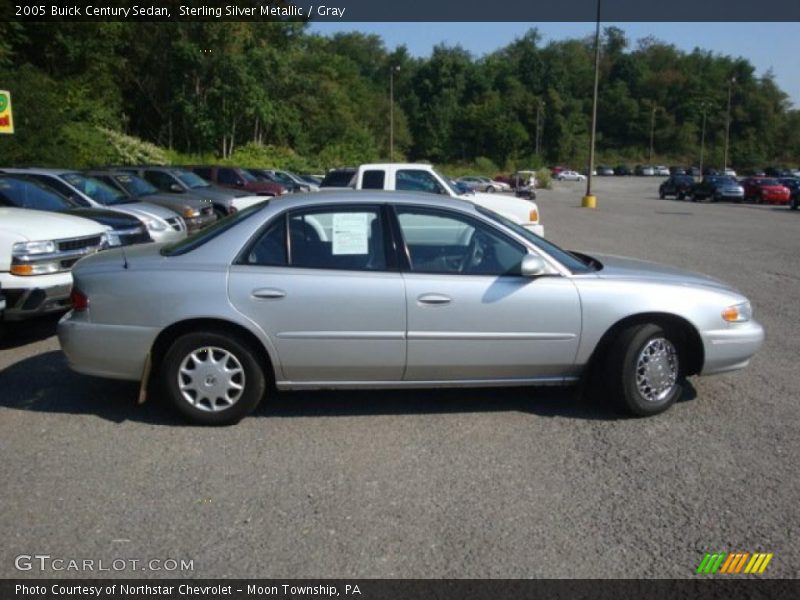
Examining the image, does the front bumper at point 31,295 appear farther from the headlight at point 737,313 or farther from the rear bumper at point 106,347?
the headlight at point 737,313

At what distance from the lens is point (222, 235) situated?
5117 millimetres

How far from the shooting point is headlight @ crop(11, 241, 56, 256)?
700cm

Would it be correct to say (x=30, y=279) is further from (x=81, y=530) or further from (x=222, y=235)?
(x=81, y=530)

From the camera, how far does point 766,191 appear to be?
42000mm

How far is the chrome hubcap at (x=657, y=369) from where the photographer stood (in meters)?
5.12

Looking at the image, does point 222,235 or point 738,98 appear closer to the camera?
point 222,235

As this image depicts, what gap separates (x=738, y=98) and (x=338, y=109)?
87761 millimetres

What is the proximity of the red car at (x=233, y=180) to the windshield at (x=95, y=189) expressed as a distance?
10596 millimetres

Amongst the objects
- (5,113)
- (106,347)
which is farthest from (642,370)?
(5,113)

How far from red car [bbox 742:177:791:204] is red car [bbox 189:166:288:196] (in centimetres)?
3067

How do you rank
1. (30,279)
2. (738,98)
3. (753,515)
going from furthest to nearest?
(738,98) → (30,279) → (753,515)

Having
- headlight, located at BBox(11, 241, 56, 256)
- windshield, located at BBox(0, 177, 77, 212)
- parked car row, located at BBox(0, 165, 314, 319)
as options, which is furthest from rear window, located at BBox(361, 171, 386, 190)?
headlight, located at BBox(11, 241, 56, 256)

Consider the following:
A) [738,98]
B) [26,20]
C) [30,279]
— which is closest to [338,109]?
[26,20]
